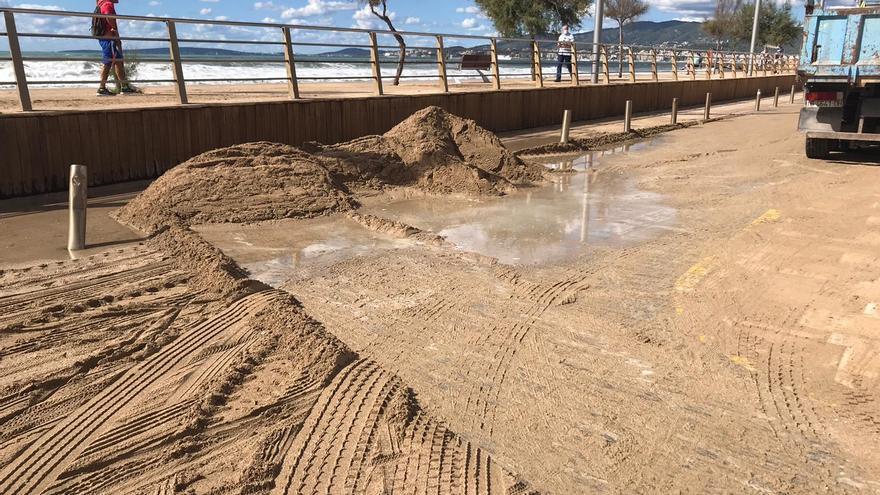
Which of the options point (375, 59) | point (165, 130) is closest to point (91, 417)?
point (165, 130)

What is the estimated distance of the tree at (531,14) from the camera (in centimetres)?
3484

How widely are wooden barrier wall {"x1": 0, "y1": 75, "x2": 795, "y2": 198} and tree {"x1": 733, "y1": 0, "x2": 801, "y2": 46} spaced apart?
51921mm

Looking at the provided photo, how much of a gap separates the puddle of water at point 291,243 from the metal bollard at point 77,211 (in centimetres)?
116

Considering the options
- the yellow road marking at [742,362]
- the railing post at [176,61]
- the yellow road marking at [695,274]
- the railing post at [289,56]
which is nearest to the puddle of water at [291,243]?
the yellow road marking at [695,274]

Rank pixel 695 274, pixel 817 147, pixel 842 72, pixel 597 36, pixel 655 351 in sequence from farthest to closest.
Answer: pixel 597 36, pixel 817 147, pixel 842 72, pixel 695 274, pixel 655 351

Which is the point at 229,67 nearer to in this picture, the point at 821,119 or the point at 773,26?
the point at 821,119

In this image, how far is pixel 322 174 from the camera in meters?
9.05

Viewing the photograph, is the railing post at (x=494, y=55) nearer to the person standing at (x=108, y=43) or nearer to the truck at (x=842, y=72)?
the truck at (x=842, y=72)

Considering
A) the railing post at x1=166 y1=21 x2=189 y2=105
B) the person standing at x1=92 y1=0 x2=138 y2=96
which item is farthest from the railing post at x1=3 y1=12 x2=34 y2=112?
the railing post at x1=166 y1=21 x2=189 y2=105

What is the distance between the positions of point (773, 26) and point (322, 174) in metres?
61.7

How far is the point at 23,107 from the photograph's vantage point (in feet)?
29.0

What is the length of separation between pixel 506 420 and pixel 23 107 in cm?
845

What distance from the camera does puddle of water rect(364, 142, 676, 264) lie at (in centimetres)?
694

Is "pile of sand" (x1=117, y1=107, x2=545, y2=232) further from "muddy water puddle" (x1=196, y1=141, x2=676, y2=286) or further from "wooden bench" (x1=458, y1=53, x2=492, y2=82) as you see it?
"wooden bench" (x1=458, y1=53, x2=492, y2=82)
